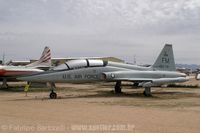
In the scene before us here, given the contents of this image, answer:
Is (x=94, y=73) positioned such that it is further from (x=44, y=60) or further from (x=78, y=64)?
(x=44, y=60)

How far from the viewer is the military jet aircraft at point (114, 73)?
19703 mm

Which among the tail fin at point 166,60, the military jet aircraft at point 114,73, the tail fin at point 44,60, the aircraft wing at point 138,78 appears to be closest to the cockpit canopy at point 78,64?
the military jet aircraft at point 114,73

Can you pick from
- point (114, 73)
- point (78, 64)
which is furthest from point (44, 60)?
point (78, 64)

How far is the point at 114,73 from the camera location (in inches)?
867

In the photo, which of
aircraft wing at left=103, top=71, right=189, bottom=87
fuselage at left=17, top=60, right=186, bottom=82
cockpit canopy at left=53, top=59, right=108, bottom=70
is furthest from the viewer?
aircraft wing at left=103, top=71, right=189, bottom=87

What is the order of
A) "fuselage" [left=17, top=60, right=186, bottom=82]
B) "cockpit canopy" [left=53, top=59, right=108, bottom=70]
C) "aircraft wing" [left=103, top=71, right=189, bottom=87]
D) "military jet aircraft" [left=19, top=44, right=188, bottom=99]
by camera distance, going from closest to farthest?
"fuselage" [left=17, top=60, right=186, bottom=82] < "military jet aircraft" [left=19, top=44, right=188, bottom=99] < "cockpit canopy" [left=53, top=59, right=108, bottom=70] < "aircraft wing" [left=103, top=71, right=189, bottom=87]

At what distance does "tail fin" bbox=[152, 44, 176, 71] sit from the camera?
24703 mm

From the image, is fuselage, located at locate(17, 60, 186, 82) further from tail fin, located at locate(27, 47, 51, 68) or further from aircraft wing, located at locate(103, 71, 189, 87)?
tail fin, located at locate(27, 47, 51, 68)

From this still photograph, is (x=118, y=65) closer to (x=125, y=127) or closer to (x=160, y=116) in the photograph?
(x=160, y=116)

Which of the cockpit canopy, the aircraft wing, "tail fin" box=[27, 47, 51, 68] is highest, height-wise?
"tail fin" box=[27, 47, 51, 68]

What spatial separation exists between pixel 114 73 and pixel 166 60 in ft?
16.5

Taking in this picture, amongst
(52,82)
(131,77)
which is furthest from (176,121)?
(131,77)

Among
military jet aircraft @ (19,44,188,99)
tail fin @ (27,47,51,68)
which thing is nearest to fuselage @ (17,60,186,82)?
military jet aircraft @ (19,44,188,99)

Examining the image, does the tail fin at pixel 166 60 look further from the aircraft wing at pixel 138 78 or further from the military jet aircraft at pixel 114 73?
the aircraft wing at pixel 138 78
